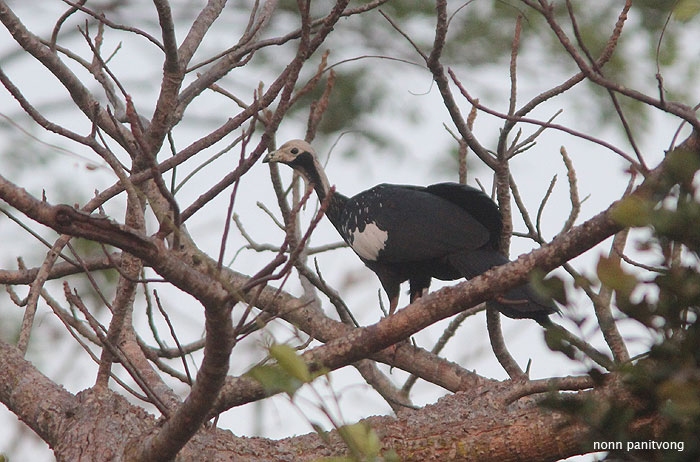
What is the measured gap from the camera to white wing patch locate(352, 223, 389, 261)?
5379mm

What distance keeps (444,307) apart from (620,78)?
4.89 m

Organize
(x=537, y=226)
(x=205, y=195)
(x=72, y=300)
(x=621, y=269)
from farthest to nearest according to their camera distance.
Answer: (x=537, y=226) → (x=72, y=300) → (x=205, y=195) → (x=621, y=269)

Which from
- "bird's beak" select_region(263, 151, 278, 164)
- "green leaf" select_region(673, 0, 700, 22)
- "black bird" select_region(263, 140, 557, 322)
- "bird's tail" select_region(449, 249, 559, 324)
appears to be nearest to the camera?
"green leaf" select_region(673, 0, 700, 22)

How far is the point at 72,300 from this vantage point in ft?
9.64

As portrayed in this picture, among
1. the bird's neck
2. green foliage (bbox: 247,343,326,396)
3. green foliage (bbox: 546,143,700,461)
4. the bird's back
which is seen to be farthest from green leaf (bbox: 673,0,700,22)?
the bird's neck

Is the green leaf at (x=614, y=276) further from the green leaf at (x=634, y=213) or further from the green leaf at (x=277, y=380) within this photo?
the green leaf at (x=277, y=380)

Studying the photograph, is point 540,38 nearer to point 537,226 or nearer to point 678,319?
point 537,226

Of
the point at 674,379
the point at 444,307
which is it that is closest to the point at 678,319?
the point at 674,379

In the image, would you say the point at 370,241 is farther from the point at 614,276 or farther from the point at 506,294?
the point at 614,276

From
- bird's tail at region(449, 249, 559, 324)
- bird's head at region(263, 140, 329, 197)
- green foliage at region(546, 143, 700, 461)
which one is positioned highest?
bird's head at region(263, 140, 329, 197)

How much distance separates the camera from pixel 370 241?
5.45 m

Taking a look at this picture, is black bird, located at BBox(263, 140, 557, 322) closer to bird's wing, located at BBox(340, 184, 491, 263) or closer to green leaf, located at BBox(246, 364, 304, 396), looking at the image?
bird's wing, located at BBox(340, 184, 491, 263)

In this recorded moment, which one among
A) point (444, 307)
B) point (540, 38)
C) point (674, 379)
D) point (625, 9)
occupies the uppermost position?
point (540, 38)

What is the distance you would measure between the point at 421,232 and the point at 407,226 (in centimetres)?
13
